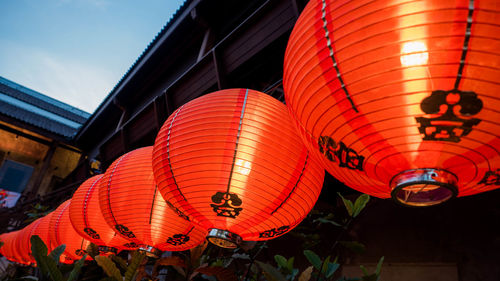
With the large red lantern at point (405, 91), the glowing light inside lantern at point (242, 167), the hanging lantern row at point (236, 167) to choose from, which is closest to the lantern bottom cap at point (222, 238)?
the hanging lantern row at point (236, 167)

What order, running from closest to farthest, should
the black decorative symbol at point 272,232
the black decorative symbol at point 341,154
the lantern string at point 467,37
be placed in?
1. the lantern string at point 467,37
2. the black decorative symbol at point 341,154
3. the black decorative symbol at point 272,232

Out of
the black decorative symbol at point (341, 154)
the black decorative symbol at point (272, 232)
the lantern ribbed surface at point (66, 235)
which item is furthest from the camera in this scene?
the lantern ribbed surface at point (66, 235)

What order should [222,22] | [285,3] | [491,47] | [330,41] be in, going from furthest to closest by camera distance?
[222,22] < [285,3] < [330,41] < [491,47]

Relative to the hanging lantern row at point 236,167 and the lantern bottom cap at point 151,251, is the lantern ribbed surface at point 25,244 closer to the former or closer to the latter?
the lantern bottom cap at point 151,251

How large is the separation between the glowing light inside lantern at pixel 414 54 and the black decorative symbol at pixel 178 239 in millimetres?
2119

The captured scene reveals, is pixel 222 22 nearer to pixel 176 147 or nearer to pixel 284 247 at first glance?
pixel 284 247

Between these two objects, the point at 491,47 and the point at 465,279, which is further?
the point at 465,279

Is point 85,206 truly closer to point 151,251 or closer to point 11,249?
point 151,251

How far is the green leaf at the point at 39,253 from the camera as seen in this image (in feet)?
9.11

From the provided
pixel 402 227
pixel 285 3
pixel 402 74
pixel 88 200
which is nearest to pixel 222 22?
pixel 285 3

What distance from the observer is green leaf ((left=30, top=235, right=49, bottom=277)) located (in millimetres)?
2776

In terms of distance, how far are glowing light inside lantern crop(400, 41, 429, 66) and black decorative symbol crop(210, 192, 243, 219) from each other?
3.40ft

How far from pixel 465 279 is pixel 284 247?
2.15 metres

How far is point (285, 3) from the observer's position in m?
3.79
